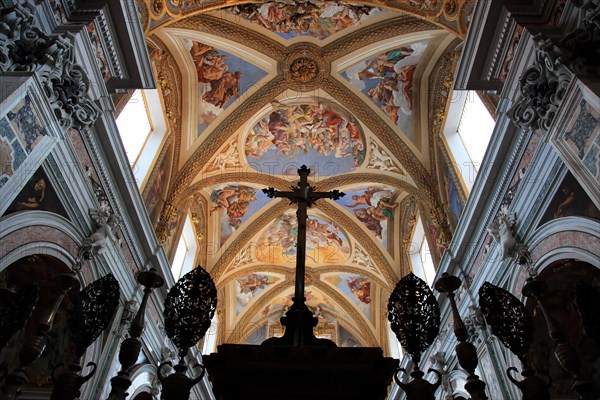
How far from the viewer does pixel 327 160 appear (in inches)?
576

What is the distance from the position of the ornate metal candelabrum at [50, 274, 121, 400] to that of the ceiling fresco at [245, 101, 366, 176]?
1085 centimetres

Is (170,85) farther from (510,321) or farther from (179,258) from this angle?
(510,321)

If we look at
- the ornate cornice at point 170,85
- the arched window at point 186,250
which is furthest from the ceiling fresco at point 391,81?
the arched window at point 186,250

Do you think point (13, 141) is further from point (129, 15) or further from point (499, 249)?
point (499, 249)

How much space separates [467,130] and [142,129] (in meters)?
7.35

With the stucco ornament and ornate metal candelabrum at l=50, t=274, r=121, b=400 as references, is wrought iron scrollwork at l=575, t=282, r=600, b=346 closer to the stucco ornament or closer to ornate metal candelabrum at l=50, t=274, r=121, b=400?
ornate metal candelabrum at l=50, t=274, r=121, b=400

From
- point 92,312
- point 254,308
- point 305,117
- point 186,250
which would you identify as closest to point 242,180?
point 305,117

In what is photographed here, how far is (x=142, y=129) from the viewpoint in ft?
36.4

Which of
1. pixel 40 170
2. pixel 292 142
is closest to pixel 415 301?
pixel 40 170

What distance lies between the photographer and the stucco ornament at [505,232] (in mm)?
7750

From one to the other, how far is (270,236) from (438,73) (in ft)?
26.7

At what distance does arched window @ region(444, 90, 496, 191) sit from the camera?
10.2 metres

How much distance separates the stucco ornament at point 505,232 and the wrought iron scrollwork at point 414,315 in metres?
5.13

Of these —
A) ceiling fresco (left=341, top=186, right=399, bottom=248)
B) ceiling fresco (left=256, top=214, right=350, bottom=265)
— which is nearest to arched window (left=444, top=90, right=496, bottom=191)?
ceiling fresco (left=341, top=186, right=399, bottom=248)
